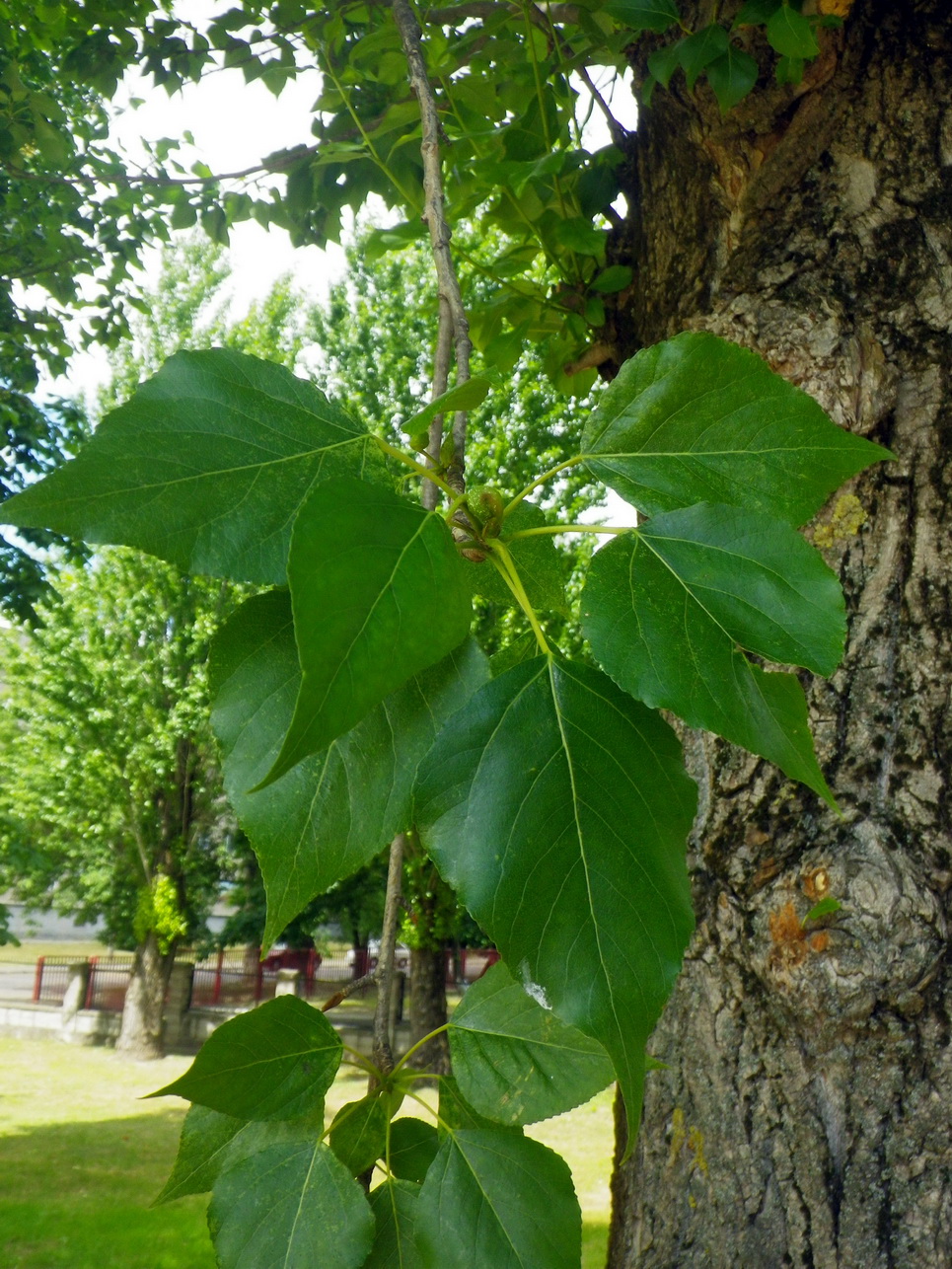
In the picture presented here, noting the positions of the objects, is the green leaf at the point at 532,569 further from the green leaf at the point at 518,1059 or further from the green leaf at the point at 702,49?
the green leaf at the point at 702,49

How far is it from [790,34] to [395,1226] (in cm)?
127

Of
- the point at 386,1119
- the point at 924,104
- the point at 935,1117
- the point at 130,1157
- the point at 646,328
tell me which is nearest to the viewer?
the point at 386,1119

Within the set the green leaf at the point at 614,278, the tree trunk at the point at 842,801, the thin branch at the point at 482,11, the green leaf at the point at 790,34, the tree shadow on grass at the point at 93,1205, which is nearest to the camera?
the tree trunk at the point at 842,801

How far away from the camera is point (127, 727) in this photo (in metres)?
11.9

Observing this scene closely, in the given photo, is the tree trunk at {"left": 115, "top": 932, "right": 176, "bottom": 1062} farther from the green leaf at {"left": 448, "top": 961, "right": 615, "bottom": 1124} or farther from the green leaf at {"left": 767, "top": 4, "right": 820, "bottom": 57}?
the green leaf at {"left": 448, "top": 961, "right": 615, "bottom": 1124}

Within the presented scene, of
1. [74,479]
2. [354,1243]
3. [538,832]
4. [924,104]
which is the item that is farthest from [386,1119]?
[924,104]

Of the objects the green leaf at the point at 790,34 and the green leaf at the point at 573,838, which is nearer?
the green leaf at the point at 573,838

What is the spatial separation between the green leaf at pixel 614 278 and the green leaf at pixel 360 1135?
1328mm

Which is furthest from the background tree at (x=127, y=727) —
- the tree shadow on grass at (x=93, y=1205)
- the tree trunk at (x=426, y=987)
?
the tree shadow on grass at (x=93, y=1205)

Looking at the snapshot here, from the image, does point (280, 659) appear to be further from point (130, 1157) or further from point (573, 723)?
point (130, 1157)

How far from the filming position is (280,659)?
0.41m

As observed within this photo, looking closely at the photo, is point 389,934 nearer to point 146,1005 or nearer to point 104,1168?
point 104,1168

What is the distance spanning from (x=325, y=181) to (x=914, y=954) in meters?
2.11

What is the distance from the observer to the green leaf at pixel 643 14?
1.24 meters
